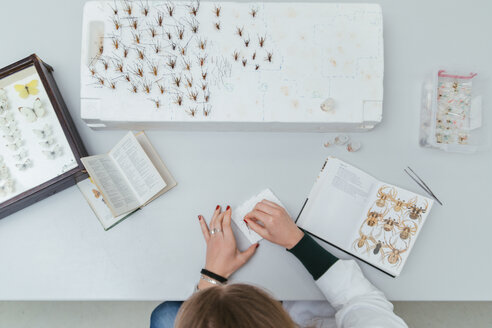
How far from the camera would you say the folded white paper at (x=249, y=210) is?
3.09 feet

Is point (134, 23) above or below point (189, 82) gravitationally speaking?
above

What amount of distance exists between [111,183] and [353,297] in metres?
0.76

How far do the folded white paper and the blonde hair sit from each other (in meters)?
0.32

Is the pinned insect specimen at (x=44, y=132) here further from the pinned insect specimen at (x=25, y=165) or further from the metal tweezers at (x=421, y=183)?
the metal tweezers at (x=421, y=183)

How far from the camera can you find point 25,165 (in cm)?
88

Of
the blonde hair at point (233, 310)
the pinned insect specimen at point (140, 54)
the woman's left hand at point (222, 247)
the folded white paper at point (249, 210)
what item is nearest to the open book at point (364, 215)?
the folded white paper at point (249, 210)

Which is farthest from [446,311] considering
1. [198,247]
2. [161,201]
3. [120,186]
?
[120,186]

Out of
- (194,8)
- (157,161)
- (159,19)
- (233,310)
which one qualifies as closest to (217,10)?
(194,8)

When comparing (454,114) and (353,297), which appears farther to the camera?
(454,114)

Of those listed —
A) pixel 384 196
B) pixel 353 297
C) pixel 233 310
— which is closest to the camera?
pixel 233 310

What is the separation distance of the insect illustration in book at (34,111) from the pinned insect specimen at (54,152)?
4.2 inches

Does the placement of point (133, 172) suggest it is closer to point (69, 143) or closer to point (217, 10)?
point (69, 143)

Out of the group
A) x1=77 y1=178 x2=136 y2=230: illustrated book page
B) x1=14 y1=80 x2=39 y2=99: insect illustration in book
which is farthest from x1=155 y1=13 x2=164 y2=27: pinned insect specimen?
x1=77 y1=178 x2=136 y2=230: illustrated book page

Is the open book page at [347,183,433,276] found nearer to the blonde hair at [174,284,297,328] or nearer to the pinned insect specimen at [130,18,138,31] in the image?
the blonde hair at [174,284,297,328]
